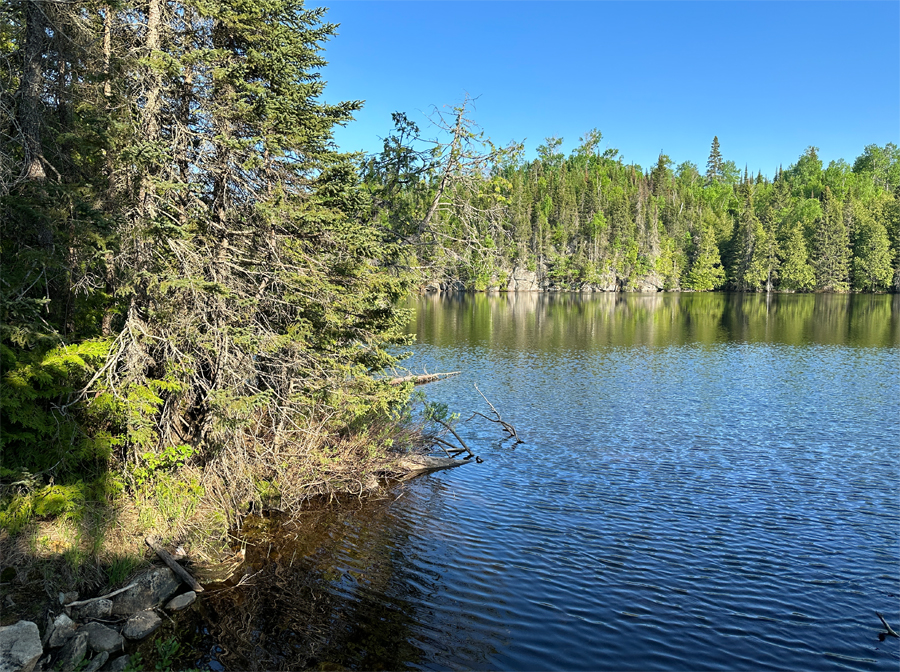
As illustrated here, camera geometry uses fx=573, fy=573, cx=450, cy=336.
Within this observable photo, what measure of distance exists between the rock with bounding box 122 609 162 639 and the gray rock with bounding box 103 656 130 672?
20.8 inches

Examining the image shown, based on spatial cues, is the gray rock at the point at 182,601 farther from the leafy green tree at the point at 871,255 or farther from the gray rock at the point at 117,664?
the leafy green tree at the point at 871,255

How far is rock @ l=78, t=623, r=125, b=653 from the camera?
7.52 meters

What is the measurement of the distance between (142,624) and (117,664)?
2.83 feet

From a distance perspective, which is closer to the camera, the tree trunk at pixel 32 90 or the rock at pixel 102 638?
the rock at pixel 102 638

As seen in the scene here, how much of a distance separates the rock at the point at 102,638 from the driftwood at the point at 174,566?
1379mm

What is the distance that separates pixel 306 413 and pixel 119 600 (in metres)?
4.93

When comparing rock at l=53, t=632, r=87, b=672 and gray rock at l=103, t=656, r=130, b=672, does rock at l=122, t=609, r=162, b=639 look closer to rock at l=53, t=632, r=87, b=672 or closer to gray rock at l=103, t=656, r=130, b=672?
gray rock at l=103, t=656, r=130, b=672

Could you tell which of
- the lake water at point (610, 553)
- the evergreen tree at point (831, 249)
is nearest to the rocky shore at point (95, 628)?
the lake water at point (610, 553)

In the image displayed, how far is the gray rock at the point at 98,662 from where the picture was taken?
23.2ft

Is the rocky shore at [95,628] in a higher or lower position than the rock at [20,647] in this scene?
lower

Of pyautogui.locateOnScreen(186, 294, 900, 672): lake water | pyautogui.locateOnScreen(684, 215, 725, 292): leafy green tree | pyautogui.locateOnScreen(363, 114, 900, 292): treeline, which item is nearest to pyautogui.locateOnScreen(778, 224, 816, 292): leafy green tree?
pyautogui.locateOnScreen(363, 114, 900, 292): treeline

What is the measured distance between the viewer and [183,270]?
942 centimetres

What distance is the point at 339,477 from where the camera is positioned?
13.1 m

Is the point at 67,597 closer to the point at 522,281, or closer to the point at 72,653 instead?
the point at 72,653
